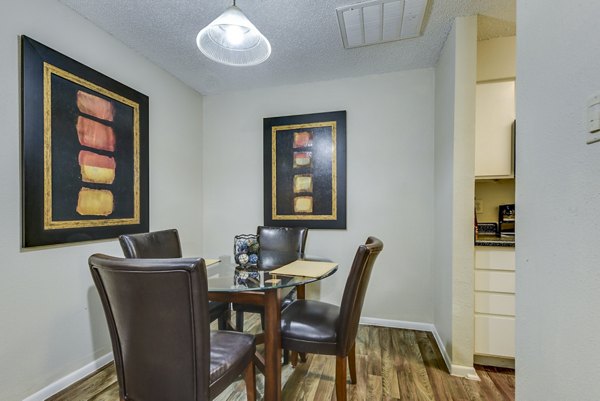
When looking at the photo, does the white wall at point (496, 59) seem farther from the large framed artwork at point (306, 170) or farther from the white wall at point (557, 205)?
the white wall at point (557, 205)

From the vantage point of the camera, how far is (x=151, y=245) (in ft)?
6.51

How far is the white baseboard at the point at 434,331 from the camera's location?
1.95 metres

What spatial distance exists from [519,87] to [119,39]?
2704 millimetres

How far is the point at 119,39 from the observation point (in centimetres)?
224

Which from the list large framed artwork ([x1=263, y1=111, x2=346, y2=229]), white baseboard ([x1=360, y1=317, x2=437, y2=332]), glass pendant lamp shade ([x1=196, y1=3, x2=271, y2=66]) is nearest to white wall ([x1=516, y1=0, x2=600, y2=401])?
glass pendant lamp shade ([x1=196, y1=3, x2=271, y2=66])

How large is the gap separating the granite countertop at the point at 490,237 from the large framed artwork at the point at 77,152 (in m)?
2.73

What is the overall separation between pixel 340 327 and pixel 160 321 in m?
0.91

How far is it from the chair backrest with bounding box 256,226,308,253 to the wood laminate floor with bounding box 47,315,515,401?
875 mm

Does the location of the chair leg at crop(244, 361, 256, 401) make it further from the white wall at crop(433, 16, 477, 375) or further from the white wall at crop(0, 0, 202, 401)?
the white wall at crop(433, 16, 477, 375)

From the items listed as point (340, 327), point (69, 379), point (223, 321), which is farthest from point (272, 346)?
point (69, 379)

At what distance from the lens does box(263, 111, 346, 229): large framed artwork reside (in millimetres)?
2895

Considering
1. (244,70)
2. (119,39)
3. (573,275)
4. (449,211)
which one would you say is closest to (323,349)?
(573,275)

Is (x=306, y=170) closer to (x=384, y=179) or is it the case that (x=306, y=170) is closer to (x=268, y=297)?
(x=384, y=179)

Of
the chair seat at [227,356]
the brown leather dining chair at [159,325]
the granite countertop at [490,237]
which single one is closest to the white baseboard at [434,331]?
the granite countertop at [490,237]
